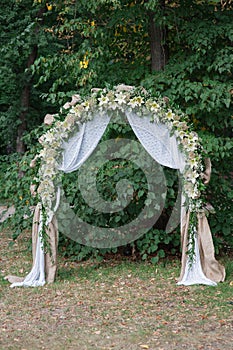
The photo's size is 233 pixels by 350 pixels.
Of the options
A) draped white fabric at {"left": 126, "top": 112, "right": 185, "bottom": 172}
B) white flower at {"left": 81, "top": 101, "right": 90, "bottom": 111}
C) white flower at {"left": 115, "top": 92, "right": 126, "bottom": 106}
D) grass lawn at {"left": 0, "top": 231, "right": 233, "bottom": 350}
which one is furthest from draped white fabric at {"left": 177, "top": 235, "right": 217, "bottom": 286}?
white flower at {"left": 81, "top": 101, "right": 90, "bottom": 111}

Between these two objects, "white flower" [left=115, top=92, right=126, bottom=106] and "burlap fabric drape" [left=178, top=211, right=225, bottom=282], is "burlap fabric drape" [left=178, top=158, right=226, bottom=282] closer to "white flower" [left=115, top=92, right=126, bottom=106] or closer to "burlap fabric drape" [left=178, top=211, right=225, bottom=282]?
"burlap fabric drape" [left=178, top=211, right=225, bottom=282]

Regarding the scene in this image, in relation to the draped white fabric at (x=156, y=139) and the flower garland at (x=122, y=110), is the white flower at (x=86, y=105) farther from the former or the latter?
the draped white fabric at (x=156, y=139)

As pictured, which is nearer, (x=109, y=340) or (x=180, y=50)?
(x=109, y=340)

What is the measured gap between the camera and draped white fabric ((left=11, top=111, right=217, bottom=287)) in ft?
22.6

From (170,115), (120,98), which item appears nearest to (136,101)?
(120,98)

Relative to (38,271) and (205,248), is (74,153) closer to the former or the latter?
(38,271)

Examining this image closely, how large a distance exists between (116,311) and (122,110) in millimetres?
A: 2218

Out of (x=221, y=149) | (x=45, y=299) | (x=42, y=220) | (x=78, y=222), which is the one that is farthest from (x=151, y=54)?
(x=45, y=299)

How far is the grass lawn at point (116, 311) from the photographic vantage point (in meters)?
5.08

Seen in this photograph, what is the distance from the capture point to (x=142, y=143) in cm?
700

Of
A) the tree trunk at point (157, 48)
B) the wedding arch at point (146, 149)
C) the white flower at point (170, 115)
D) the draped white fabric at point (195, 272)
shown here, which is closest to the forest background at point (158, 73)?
the tree trunk at point (157, 48)

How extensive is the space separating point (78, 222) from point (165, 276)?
1.39 m

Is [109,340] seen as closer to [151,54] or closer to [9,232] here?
[151,54]

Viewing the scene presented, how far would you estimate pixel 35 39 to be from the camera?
12031mm
